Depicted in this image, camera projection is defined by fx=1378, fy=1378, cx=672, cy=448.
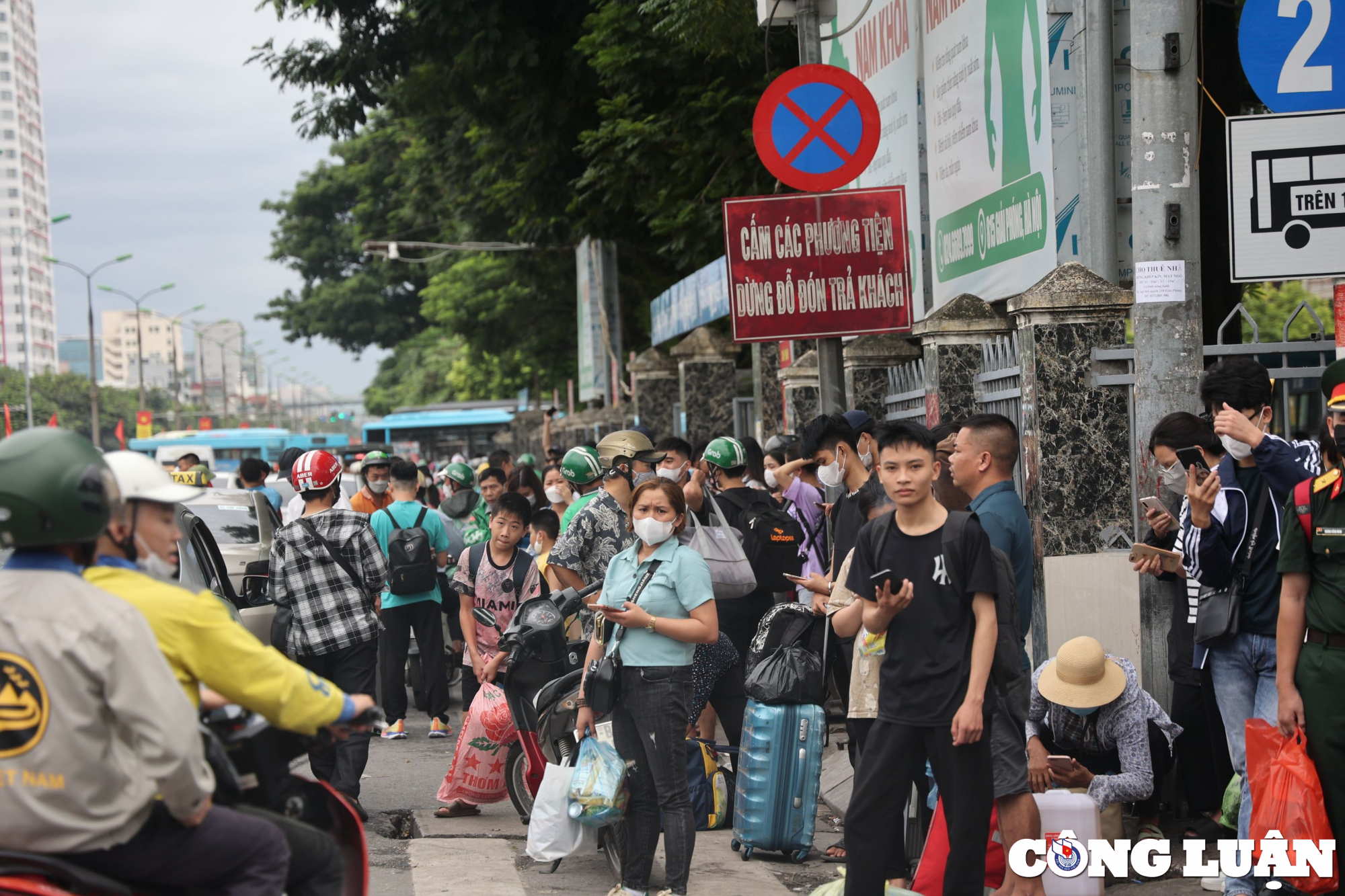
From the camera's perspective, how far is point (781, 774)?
6508mm

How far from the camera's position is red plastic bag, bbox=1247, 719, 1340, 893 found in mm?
4527

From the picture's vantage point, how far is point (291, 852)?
3531 mm

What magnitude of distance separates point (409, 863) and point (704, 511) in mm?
2645

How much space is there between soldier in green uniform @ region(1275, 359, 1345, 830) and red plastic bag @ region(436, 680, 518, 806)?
4087 millimetres

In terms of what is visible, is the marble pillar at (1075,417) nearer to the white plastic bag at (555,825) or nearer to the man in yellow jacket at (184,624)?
the white plastic bag at (555,825)

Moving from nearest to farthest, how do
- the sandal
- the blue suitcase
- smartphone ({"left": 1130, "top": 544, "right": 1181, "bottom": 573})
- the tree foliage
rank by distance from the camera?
smartphone ({"left": 1130, "top": 544, "right": 1181, "bottom": 573}), the blue suitcase, the sandal, the tree foliage

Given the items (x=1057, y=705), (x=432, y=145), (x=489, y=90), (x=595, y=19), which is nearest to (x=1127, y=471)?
(x=1057, y=705)

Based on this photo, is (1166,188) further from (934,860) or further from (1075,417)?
(934,860)

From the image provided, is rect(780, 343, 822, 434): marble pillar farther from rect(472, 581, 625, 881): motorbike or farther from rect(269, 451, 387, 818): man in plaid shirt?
rect(269, 451, 387, 818): man in plaid shirt

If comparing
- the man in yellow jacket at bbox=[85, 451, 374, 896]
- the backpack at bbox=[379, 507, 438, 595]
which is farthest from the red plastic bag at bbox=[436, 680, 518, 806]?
the man in yellow jacket at bbox=[85, 451, 374, 896]

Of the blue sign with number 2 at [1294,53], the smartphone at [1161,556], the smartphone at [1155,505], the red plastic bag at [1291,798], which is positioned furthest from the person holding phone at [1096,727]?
the blue sign with number 2 at [1294,53]

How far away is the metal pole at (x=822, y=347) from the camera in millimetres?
9094

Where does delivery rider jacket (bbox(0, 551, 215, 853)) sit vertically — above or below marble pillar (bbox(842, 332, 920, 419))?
→ below

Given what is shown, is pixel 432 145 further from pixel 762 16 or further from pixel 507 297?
pixel 762 16
